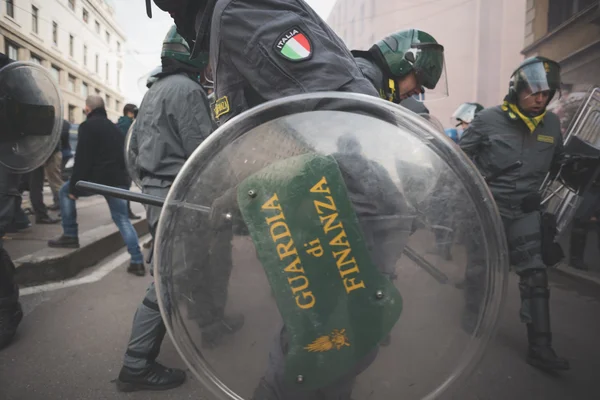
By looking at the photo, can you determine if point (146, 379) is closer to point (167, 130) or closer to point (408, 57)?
point (167, 130)

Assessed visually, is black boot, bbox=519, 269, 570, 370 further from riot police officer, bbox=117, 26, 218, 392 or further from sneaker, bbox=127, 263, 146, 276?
sneaker, bbox=127, 263, 146, 276

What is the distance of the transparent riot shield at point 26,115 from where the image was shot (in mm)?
2215

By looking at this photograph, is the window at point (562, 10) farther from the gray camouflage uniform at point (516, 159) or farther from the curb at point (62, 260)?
the curb at point (62, 260)

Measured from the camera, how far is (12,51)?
2.36 meters

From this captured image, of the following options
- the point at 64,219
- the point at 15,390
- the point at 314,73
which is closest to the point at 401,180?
the point at 314,73

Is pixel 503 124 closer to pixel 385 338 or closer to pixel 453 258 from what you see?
pixel 453 258

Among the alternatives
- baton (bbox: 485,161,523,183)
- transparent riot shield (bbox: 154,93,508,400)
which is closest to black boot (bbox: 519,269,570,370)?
baton (bbox: 485,161,523,183)

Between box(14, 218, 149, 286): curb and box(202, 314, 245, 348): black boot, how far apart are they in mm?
3060

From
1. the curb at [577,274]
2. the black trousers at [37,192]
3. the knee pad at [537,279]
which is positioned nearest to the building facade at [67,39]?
the black trousers at [37,192]

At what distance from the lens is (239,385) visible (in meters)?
0.97

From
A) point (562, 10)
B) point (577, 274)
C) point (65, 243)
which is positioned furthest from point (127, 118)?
point (577, 274)

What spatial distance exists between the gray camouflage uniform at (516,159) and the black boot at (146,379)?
2.20m

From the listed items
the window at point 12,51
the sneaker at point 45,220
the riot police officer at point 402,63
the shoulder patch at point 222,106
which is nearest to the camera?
the shoulder patch at point 222,106

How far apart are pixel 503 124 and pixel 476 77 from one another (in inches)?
188
